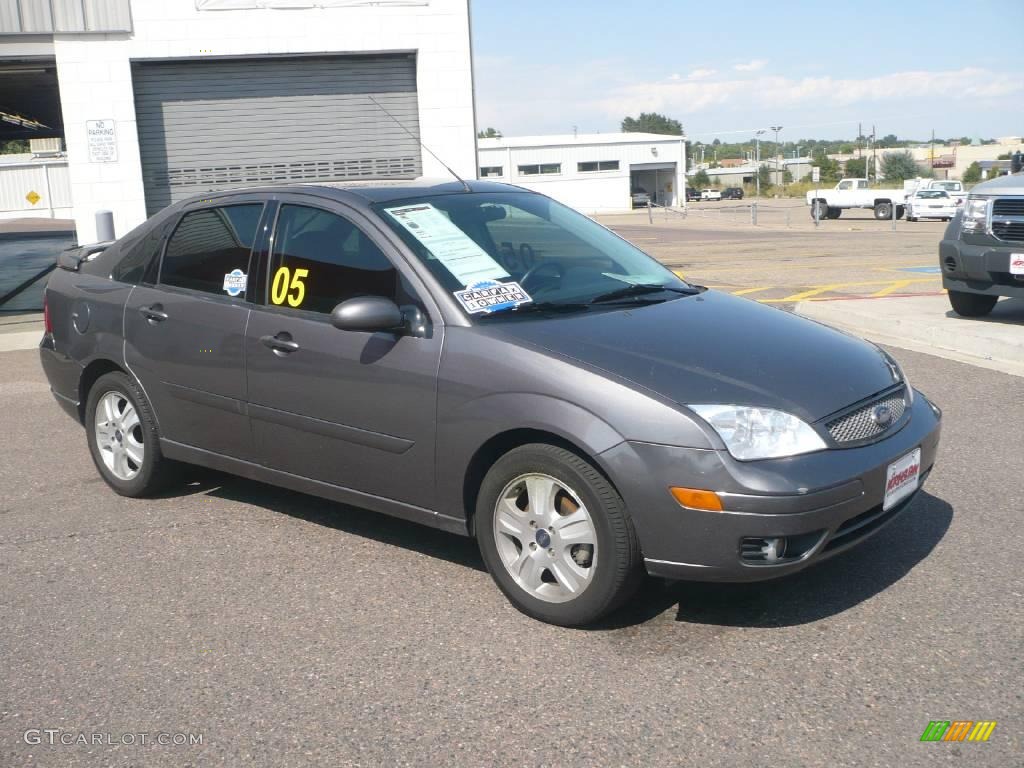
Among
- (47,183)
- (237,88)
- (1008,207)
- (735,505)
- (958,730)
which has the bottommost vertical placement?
(958,730)

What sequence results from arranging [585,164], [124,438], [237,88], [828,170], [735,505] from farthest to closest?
[828,170] < [585,164] < [237,88] < [124,438] < [735,505]

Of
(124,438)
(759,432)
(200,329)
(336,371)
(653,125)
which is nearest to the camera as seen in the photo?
(759,432)

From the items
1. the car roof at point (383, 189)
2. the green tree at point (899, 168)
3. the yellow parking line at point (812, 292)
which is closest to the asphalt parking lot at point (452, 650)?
the car roof at point (383, 189)

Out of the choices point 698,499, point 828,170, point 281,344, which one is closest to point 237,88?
point 281,344

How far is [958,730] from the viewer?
3.05 m

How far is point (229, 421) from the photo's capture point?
16.1 feet

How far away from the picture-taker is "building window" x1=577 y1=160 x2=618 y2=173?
226 feet

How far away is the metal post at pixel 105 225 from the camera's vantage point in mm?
13477

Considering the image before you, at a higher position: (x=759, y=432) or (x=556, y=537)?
(x=759, y=432)

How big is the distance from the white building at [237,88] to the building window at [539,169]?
52488 mm

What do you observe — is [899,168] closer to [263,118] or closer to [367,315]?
[263,118]

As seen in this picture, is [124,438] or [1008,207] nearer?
[124,438]

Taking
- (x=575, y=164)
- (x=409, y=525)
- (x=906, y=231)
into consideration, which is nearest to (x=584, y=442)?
(x=409, y=525)

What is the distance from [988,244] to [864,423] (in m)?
6.34
